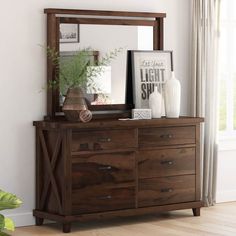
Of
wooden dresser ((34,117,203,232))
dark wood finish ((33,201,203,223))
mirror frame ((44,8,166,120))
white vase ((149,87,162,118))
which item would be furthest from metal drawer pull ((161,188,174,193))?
mirror frame ((44,8,166,120))

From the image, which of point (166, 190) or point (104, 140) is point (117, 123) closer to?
point (104, 140)

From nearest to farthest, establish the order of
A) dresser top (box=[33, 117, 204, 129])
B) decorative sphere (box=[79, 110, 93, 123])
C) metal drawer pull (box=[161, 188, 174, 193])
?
dresser top (box=[33, 117, 204, 129])
decorative sphere (box=[79, 110, 93, 123])
metal drawer pull (box=[161, 188, 174, 193])

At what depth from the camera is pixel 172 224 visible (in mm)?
5738

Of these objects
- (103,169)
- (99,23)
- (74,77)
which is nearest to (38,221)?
(103,169)

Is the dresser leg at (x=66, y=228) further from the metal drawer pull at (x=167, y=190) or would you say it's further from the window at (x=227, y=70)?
the window at (x=227, y=70)

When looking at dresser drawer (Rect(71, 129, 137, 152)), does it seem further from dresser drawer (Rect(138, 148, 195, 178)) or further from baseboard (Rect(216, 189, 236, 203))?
baseboard (Rect(216, 189, 236, 203))

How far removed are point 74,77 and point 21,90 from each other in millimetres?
429

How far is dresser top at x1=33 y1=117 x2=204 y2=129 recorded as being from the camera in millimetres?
5358

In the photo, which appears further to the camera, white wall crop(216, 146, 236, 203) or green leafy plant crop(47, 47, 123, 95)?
white wall crop(216, 146, 236, 203)

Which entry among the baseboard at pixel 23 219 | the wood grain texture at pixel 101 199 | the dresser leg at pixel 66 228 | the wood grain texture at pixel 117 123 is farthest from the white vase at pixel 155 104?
the baseboard at pixel 23 219

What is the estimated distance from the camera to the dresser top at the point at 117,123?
17.6 feet

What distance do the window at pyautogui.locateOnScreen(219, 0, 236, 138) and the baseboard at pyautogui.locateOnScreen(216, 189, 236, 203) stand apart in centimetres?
55

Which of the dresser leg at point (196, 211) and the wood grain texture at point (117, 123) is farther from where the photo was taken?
the dresser leg at point (196, 211)

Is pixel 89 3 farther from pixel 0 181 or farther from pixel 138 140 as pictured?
pixel 0 181
